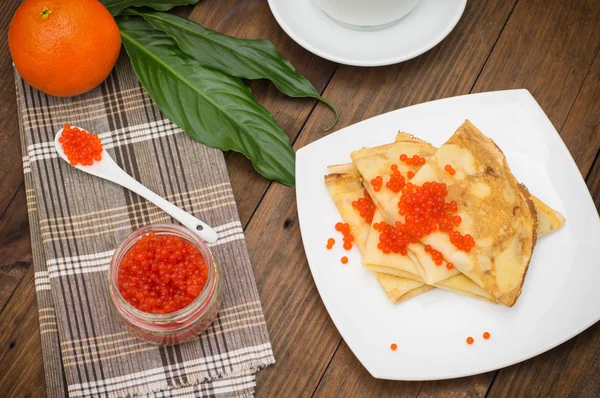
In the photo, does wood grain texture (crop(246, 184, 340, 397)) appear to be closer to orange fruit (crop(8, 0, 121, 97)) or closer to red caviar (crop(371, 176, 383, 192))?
red caviar (crop(371, 176, 383, 192))

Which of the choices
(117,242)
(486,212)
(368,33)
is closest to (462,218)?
(486,212)

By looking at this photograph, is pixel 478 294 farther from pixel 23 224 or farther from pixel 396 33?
pixel 23 224

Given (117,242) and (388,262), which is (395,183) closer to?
(388,262)

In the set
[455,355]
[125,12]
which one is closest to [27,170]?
[125,12]

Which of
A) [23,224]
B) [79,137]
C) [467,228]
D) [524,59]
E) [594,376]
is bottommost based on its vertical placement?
[23,224]

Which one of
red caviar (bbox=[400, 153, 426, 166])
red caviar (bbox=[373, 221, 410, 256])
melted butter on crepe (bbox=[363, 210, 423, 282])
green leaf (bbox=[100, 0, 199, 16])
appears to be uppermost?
green leaf (bbox=[100, 0, 199, 16])

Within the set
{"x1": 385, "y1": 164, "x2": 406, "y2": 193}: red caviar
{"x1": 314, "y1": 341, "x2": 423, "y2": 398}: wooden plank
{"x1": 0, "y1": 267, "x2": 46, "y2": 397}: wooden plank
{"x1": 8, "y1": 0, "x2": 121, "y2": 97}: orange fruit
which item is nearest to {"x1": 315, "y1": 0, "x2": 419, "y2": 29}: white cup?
{"x1": 385, "y1": 164, "x2": 406, "y2": 193}: red caviar
